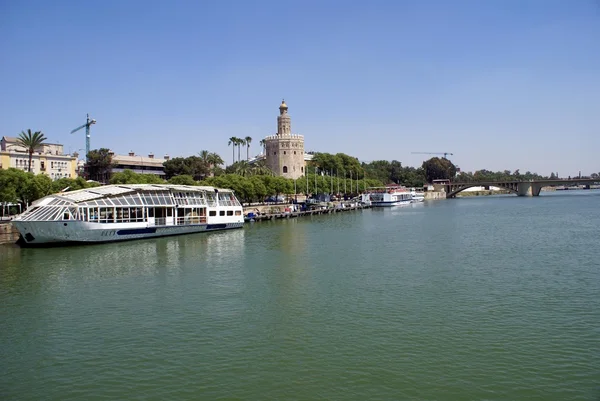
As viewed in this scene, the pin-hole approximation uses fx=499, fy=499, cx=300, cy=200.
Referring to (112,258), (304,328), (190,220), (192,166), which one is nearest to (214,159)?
(192,166)

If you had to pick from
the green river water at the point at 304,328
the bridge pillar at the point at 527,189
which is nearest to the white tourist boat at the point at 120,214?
the green river water at the point at 304,328

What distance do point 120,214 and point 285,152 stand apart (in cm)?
9927

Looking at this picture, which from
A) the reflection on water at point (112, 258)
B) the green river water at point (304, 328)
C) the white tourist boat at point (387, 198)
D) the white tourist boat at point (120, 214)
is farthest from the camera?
the white tourist boat at point (387, 198)

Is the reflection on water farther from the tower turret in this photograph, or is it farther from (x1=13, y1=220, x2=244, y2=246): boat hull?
the tower turret

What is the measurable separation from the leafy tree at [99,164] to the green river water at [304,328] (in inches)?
2808

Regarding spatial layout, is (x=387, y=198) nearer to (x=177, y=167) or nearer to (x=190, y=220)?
(x=177, y=167)

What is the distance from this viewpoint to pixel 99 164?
356 ft

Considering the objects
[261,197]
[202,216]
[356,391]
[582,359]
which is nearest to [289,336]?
[356,391]

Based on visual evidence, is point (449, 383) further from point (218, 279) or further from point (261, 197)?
point (261, 197)

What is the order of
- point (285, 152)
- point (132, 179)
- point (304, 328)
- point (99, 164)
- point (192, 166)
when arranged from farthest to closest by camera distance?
1. point (285, 152)
2. point (192, 166)
3. point (99, 164)
4. point (132, 179)
5. point (304, 328)

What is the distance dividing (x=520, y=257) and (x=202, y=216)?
1568 inches

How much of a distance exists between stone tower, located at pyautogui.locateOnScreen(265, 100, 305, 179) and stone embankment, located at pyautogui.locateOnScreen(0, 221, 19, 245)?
98817 mm

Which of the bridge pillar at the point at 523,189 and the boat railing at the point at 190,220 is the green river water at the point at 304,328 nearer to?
the boat railing at the point at 190,220

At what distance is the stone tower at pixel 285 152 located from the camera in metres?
151
